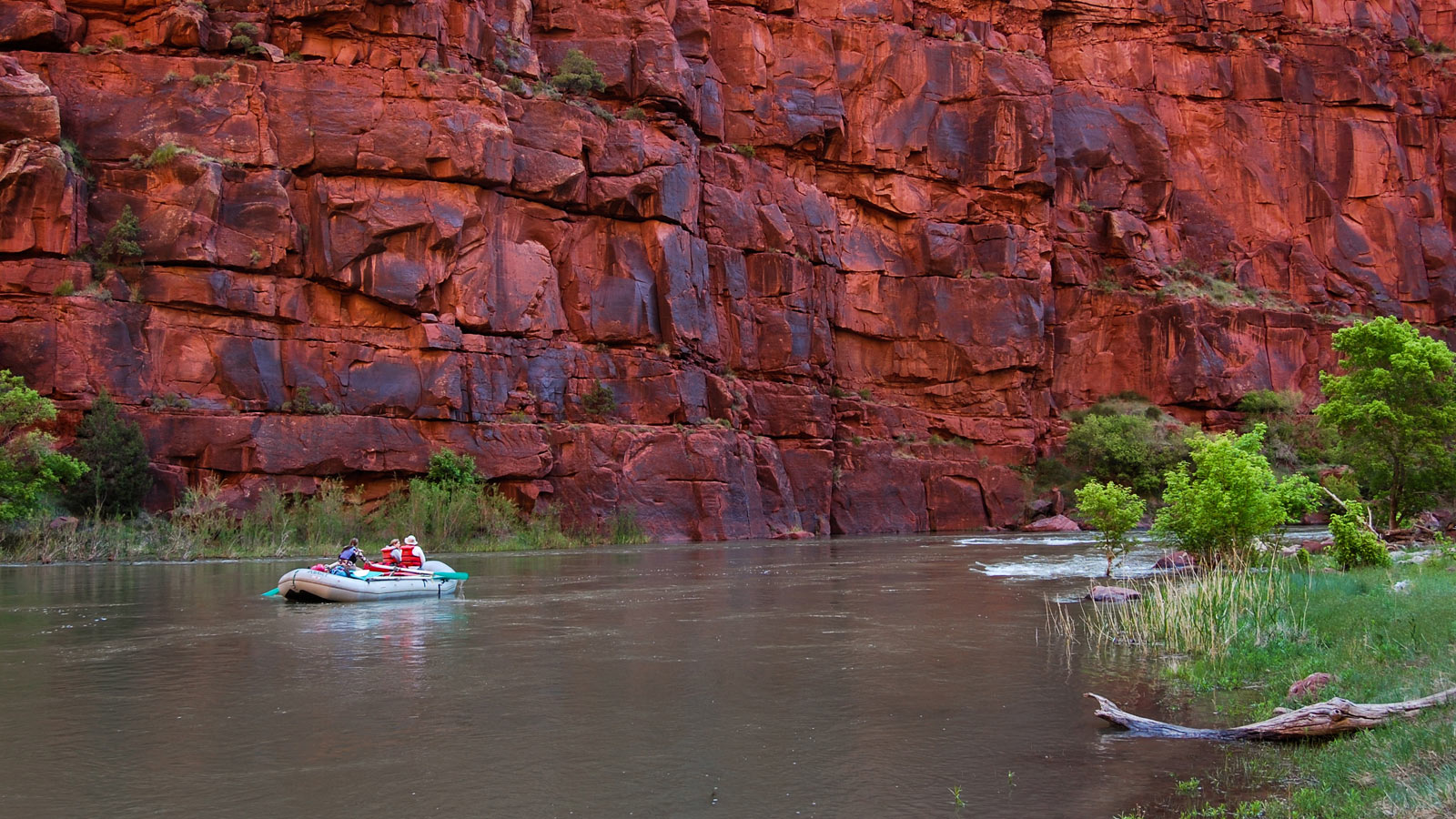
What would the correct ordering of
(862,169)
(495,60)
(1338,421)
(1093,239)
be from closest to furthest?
(1338,421) < (495,60) < (862,169) < (1093,239)

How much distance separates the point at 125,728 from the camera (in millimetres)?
11953

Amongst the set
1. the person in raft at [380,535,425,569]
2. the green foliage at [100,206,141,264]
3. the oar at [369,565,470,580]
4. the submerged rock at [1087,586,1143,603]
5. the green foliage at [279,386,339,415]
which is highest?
the green foliage at [100,206,141,264]

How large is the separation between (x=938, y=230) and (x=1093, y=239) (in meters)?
12.9

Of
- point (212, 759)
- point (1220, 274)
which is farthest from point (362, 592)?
point (1220, 274)

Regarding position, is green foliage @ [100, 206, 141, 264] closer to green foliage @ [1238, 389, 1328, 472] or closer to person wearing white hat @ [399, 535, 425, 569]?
person wearing white hat @ [399, 535, 425, 569]

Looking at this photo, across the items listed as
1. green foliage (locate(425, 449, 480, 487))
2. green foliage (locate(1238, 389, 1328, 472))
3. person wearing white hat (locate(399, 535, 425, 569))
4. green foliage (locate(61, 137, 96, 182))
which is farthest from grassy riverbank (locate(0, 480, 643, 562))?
green foliage (locate(1238, 389, 1328, 472))

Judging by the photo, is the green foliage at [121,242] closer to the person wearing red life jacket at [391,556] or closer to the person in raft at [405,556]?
the person in raft at [405,556]

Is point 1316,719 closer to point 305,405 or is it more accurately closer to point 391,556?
point 391,556

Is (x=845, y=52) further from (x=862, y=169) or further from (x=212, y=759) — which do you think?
(x=212, y=759)

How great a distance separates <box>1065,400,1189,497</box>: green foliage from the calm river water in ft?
148

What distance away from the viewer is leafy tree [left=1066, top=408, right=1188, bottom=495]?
6594cm

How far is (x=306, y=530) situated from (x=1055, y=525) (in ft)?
122

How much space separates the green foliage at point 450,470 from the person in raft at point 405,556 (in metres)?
17.6

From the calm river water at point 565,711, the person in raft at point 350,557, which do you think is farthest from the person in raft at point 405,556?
the calm river water at point 565,711
